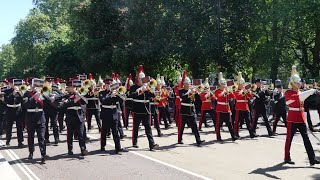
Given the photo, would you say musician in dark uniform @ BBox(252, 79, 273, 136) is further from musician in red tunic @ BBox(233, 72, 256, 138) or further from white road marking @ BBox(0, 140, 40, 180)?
white road marking @ BBox(0, 140, 40, 180)

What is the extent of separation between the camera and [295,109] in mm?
9992

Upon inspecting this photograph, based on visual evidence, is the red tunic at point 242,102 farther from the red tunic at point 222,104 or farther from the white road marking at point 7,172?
the white road marking at point 7,172

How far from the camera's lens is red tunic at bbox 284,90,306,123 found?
992 cm

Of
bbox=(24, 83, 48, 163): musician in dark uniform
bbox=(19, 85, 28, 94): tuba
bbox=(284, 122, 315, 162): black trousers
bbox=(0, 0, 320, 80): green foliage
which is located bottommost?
bbox=(284, 122, 315, 162): black trousers

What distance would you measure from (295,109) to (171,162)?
3.24 meters

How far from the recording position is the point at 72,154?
1145cm

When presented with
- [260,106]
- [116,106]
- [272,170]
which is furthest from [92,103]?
[272,170]

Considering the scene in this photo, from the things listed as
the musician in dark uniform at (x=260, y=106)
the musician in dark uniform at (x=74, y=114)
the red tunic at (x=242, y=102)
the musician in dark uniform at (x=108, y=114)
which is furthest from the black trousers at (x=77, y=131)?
the musician in dark uniform at (x=260, y=106)

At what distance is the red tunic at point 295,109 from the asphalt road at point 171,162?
41.5 inches

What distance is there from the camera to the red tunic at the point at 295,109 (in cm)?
992

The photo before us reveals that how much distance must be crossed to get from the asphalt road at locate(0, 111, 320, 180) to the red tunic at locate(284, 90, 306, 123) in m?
1.05

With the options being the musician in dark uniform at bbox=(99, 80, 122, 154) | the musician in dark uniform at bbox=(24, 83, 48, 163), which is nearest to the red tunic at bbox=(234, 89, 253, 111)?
the musician in dark uniform at bbox=(99, 80, 122, 154)

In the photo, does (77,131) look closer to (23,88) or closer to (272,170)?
(23,88)

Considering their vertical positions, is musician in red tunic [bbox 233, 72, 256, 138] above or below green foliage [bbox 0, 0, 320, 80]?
below
